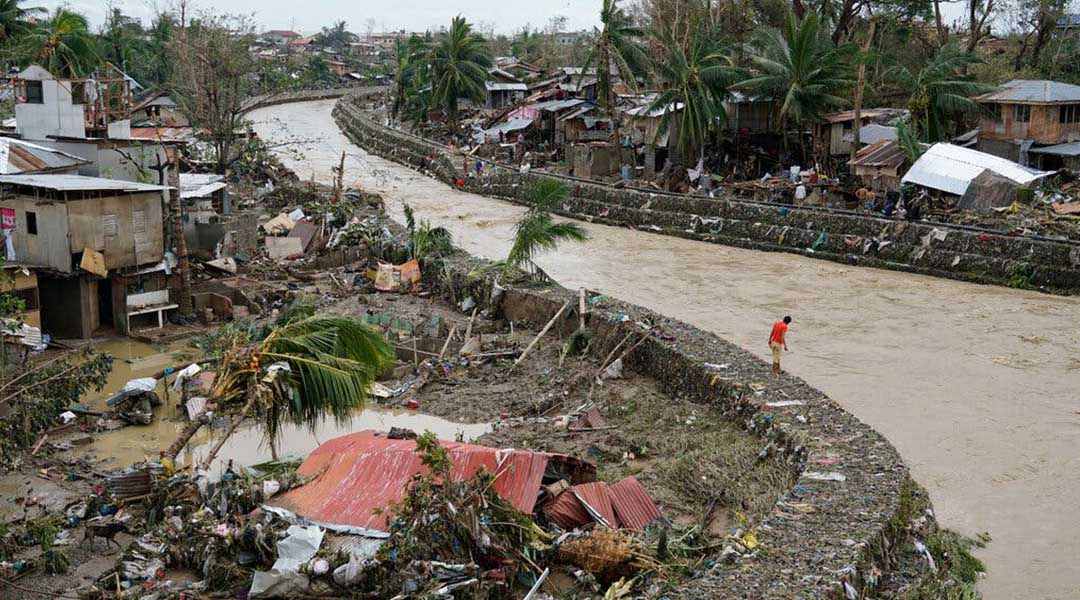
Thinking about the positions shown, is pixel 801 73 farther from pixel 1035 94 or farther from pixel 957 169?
pixel 1035 94

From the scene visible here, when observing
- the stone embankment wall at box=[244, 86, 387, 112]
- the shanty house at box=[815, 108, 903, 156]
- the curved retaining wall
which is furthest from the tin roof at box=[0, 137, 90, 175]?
the stone embankment wall at box=[244, 86, 387, 112]

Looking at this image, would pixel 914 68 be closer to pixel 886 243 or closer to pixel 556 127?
pixel 556 127

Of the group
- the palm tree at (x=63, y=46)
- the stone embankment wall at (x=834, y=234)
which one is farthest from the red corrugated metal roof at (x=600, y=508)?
the palm tree at (x=63, y=46)

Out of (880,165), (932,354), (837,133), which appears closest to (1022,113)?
(880,165)

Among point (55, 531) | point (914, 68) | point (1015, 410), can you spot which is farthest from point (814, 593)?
point (914, 68)

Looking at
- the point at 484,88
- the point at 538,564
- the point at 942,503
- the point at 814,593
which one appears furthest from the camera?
the point at 484,88

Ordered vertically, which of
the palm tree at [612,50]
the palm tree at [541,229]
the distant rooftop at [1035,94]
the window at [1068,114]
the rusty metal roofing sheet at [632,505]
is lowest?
the rusty metal roofing sheet at [632,505]

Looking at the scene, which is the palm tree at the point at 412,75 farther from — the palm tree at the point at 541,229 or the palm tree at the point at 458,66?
the palm tree at the point at 541,229

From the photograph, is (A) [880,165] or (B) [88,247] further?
(A) [880,165]
